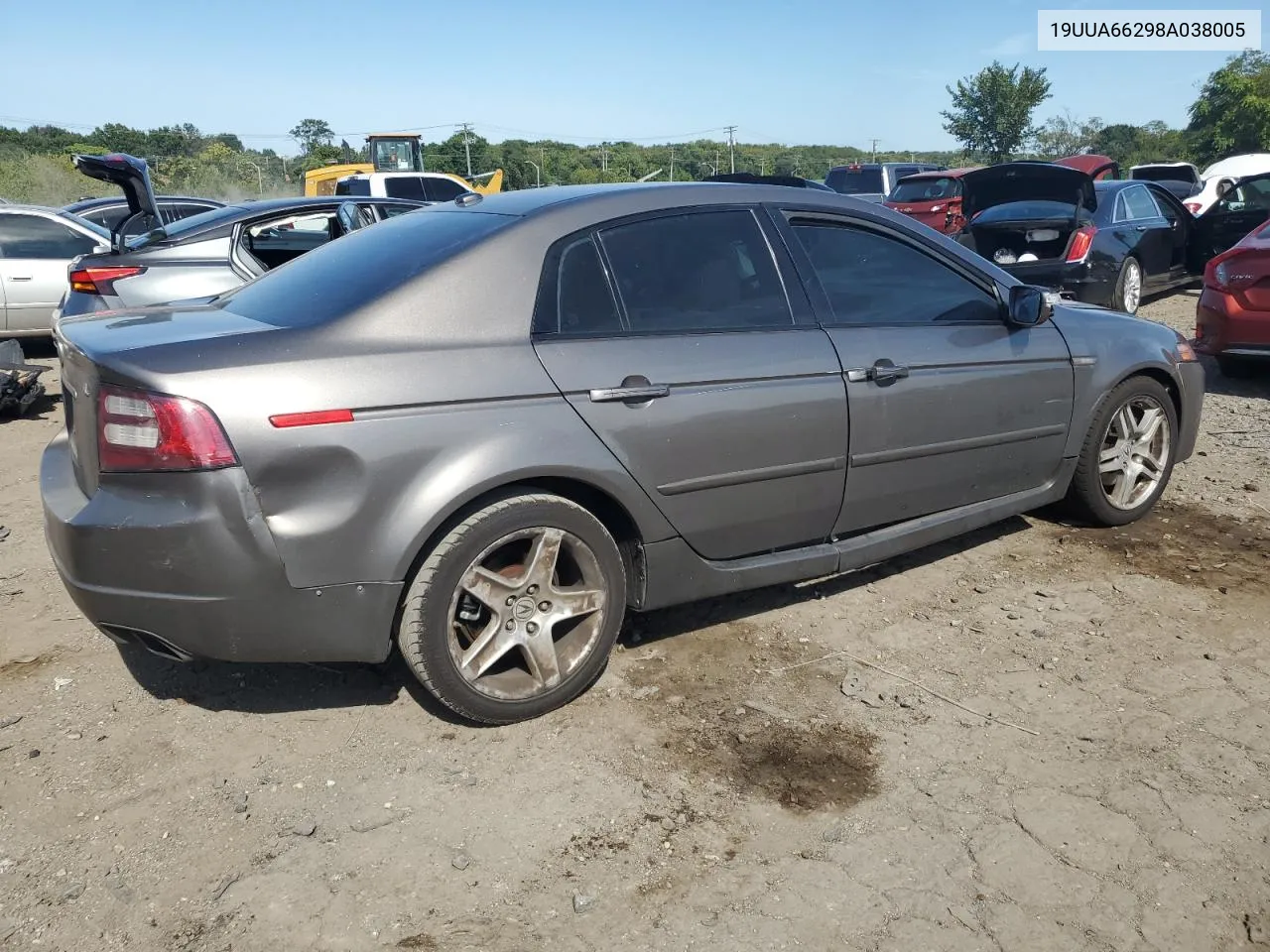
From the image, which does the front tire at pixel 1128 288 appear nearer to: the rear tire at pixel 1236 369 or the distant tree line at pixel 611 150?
the rear tire at pixel 1236 369

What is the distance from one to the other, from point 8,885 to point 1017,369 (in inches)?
152

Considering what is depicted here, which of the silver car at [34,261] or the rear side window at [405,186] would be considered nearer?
the silver car at [34,261]

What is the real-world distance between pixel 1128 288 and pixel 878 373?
Answer: 27.0 feet

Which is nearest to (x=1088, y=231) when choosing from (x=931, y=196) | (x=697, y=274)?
(x=697, y=274)

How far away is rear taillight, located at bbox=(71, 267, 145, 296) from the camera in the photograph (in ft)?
22.6

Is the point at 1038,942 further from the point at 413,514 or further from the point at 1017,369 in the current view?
the point at 1017,369

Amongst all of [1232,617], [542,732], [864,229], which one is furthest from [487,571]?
[1232,617]

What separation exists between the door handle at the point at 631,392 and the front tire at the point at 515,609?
346mm

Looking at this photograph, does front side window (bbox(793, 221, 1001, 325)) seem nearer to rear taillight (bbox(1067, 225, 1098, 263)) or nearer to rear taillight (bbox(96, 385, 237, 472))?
rear taillight (bbox(96, 385, 237, 472))

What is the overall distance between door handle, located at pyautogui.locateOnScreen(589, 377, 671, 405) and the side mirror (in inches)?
69.2

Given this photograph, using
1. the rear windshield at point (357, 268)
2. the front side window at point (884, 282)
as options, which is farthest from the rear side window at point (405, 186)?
the front side window at point (884, 282)

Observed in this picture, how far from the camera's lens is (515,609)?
328 cm

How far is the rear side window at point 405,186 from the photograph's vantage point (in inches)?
721

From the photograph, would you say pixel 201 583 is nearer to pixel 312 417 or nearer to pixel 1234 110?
pixel 312 417
